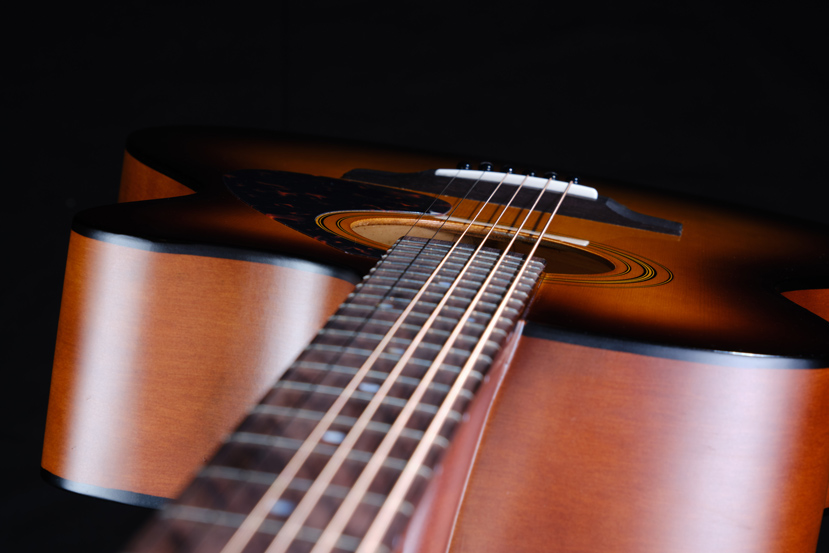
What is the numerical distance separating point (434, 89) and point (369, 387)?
2.07 meters

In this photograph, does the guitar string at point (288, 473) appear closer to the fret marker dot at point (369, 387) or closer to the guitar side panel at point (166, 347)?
the fret marker dot at point (369, 387)

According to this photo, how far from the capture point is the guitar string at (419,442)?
1.56 feet

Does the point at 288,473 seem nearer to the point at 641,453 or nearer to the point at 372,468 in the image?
the point at 372,468

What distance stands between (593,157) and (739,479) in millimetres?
1830

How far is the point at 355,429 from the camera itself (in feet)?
1.85

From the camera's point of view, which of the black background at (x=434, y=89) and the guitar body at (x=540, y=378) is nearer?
the guitar body at (x=540, y=378)

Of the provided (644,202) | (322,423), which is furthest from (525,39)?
(322,423)

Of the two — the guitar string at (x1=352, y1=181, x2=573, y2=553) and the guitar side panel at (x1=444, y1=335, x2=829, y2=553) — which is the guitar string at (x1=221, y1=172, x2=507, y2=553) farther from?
the guitar side panel at (x1=444, y1=335, x2=829, y2=553)

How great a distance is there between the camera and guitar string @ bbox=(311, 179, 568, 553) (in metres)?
0.48

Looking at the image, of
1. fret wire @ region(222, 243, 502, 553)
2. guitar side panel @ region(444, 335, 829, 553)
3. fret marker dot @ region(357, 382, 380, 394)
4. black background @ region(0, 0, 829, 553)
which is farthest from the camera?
black background @ region(0, 0, 829, 553)

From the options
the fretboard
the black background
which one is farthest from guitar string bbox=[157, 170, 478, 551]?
the black background

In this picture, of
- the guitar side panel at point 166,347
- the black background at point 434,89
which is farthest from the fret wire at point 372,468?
the black background at point 434,89

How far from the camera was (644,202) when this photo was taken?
1.69 metres

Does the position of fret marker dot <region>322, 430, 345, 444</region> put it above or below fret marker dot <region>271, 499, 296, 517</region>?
above
